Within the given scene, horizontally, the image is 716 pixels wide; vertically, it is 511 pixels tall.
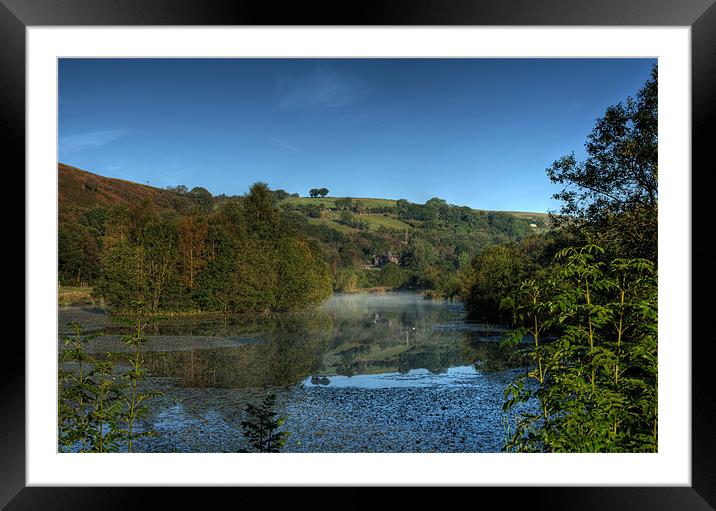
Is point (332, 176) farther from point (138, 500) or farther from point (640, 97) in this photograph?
point (138, 500)

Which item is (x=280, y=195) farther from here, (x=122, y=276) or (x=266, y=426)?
(x=266, y=426)

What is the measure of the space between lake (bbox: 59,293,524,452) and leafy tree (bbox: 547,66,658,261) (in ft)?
8.24

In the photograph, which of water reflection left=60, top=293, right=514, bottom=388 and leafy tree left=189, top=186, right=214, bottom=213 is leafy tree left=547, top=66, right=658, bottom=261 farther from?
leafy tree left=189, top=186, right=214, bottom=213

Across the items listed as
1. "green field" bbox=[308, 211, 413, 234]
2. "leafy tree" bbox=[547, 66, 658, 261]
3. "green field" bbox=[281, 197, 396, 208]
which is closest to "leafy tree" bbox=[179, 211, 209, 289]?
"green field" bbox=[281, 197, 396, 208]

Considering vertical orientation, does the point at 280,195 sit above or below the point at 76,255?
above

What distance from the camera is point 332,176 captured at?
14.9m

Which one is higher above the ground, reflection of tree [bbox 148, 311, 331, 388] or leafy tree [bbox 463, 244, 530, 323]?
leafy tree [bbox 463, 244, 530, 323]

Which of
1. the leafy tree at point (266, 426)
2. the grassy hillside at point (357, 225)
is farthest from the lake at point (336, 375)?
the leafy tree at point (266, 426)

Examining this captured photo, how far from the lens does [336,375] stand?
9.27m

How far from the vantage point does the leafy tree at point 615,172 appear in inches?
218

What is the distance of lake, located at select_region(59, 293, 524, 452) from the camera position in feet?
19.0

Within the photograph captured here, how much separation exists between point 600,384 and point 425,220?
39.2ft
